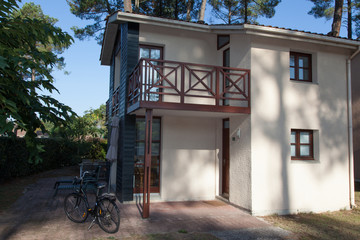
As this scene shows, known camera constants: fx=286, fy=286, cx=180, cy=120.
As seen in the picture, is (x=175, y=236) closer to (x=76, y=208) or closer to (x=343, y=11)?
(x=76, y=208)

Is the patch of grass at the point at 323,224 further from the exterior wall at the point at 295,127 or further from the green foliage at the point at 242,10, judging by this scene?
the green foliage at the point at 242,10

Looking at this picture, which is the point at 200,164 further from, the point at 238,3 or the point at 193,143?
the point at 238,3

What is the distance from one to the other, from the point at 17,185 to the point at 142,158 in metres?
6.25

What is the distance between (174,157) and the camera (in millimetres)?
9422

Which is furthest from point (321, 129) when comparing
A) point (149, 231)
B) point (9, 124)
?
point (9, 124)

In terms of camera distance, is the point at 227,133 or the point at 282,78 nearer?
the point at 282,78

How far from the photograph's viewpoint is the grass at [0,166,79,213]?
8968 millimetres

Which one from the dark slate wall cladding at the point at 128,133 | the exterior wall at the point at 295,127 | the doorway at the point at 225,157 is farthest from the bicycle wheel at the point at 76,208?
the doorway at the point at 225,157

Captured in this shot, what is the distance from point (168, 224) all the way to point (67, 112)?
3.59m

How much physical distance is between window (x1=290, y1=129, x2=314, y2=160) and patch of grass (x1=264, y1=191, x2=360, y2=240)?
5.64ft

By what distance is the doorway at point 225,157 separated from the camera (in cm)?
939

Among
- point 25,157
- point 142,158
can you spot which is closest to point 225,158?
point 142,158

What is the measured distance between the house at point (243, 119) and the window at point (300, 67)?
32 mm

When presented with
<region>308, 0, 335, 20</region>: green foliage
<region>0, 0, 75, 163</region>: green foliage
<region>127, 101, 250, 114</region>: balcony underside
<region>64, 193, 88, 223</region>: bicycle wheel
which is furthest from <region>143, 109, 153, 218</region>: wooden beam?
<region>308, 0, 335, 20</region>: green foliage
